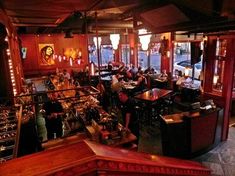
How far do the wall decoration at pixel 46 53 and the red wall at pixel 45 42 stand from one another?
8.2 inches

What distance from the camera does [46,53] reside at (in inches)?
567

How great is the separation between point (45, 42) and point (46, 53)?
0.76 metres

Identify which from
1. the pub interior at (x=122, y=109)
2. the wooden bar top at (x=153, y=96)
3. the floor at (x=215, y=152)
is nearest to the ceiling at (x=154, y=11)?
the pub interior at (x=122, y=109)

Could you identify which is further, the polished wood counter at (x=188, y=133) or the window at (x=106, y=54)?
the window at (x=106, y=54)

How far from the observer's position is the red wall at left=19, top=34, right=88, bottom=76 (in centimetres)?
1383

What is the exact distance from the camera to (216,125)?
6.33m

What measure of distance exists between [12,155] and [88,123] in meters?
2.18

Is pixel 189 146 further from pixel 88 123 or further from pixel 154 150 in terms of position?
pixel 88 123

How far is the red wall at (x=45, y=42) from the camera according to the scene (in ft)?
45.4

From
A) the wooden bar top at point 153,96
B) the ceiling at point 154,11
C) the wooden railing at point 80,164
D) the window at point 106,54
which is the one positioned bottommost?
the wooden bar top at point 153,96

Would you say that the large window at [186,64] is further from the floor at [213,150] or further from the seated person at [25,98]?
the seated person at [25,98]

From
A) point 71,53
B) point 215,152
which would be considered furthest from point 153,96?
point 71,53

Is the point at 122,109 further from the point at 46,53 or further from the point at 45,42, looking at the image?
the point at 45,42

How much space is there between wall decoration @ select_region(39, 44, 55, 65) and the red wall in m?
0.21
